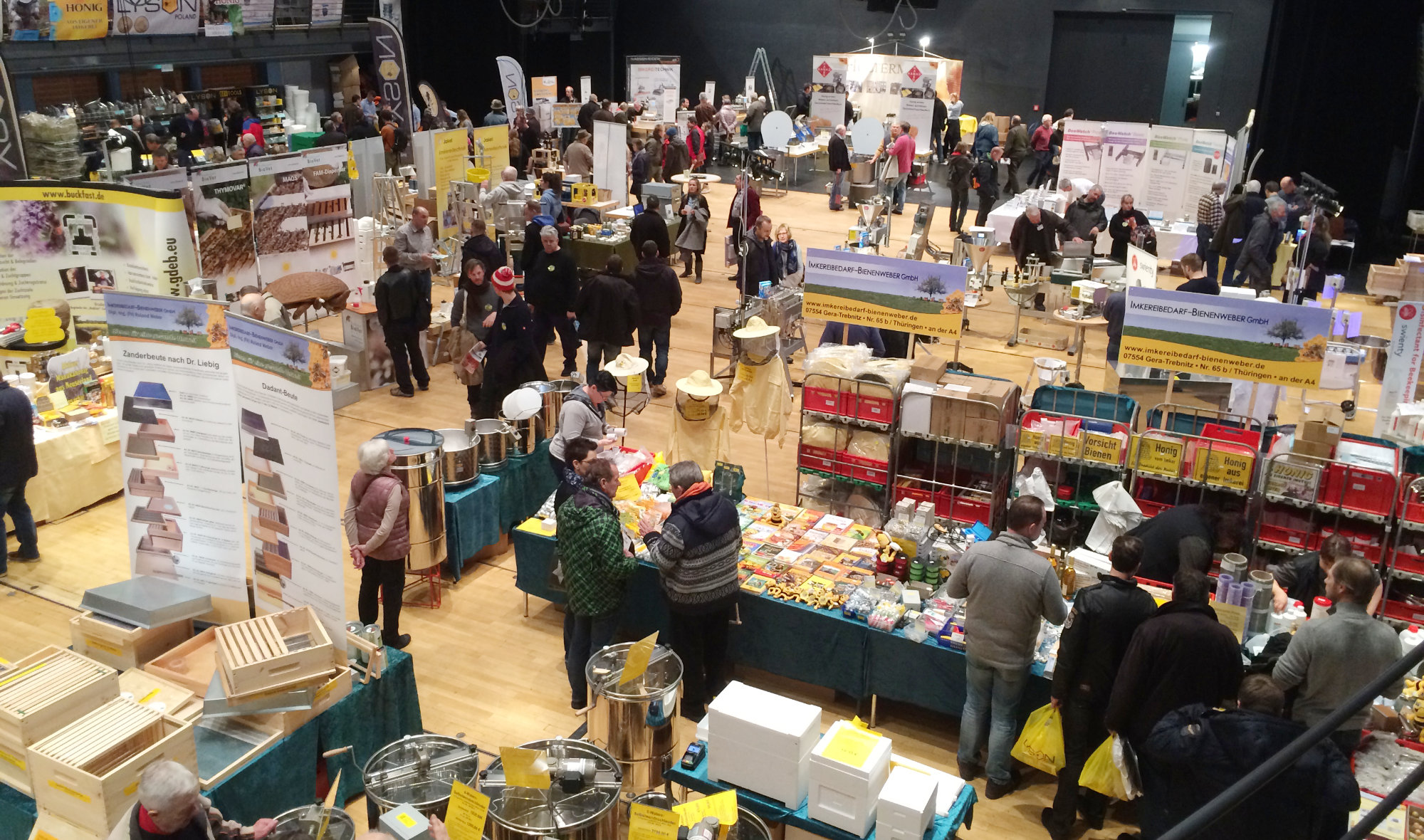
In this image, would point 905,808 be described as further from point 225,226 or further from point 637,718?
point 225,226

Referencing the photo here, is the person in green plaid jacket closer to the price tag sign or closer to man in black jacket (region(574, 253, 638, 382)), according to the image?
the price tag sign

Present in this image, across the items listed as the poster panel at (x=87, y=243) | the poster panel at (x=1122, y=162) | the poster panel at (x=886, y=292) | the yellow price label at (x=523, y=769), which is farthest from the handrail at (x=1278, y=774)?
the poster panel at (x=1122, y=162)

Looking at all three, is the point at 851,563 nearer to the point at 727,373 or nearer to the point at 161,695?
the point at 161,695

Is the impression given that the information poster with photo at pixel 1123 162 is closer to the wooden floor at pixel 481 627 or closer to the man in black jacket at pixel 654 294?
the wooden floor at pixel 481 627

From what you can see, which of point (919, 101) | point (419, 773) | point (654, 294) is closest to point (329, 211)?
point (654, 294)

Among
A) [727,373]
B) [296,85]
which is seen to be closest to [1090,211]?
[727,373]

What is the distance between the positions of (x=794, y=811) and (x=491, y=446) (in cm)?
391

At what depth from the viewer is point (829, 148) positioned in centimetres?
1867

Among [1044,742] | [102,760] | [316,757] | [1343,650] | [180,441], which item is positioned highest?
[180,441]

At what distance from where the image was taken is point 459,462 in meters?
6.97

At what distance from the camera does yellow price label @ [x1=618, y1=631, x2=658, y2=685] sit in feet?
14.6

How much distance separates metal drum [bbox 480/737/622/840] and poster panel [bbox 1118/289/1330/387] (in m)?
4.37

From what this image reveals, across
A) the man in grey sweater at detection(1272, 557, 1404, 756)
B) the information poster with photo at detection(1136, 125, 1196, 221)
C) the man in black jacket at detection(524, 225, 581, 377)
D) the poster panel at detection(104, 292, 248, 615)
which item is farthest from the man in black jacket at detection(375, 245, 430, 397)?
the information poster with photo at detection(1136, 125, 1196, 221)

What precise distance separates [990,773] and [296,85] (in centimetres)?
2019
